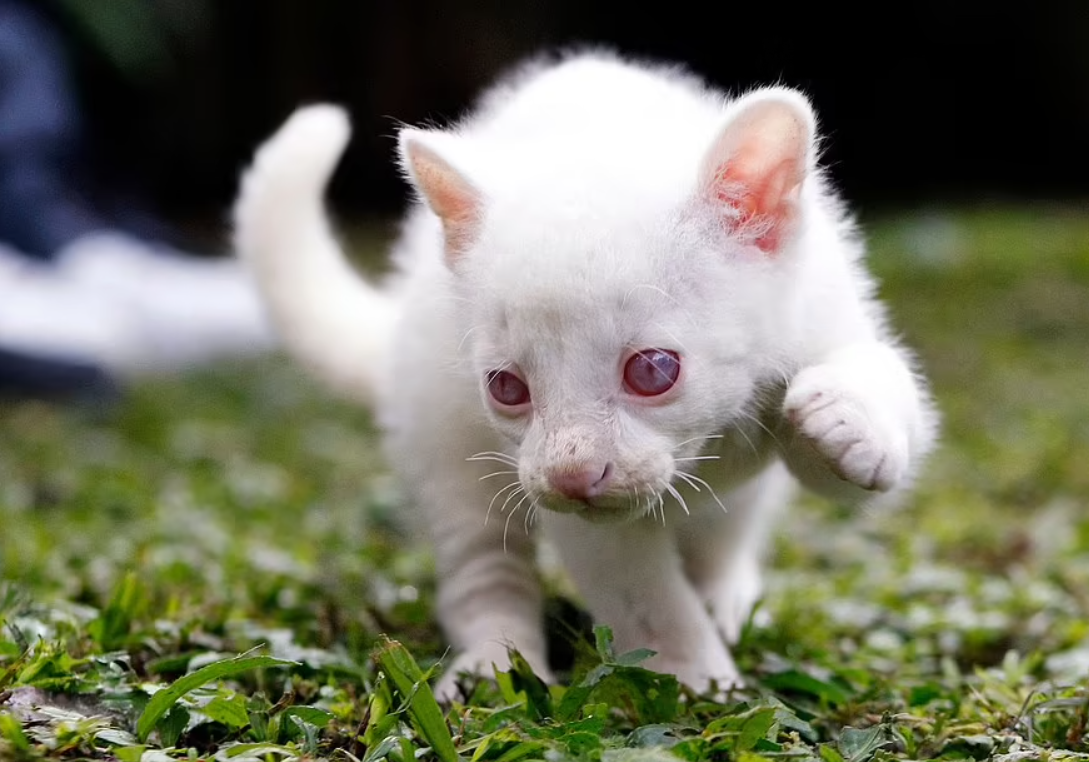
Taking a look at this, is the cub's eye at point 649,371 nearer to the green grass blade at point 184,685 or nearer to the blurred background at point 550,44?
the green grass blade at point 184,685

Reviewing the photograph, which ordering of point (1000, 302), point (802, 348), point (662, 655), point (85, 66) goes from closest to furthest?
point (802, 348) < point (662, 655) < point (1000, 302) < point (85, 66)

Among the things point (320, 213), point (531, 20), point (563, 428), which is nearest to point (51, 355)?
point (320, 213)

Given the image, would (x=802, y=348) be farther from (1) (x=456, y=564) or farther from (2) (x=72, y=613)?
(2) (x=72, y=613)

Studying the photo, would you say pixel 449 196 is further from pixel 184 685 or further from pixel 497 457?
pixel 184 685

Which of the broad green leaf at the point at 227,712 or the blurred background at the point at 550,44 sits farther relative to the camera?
the blurred background at the point at 550,44

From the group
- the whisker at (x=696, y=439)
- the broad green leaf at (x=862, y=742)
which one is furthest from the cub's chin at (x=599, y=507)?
the broad green leaf at (x=862, y=742)
